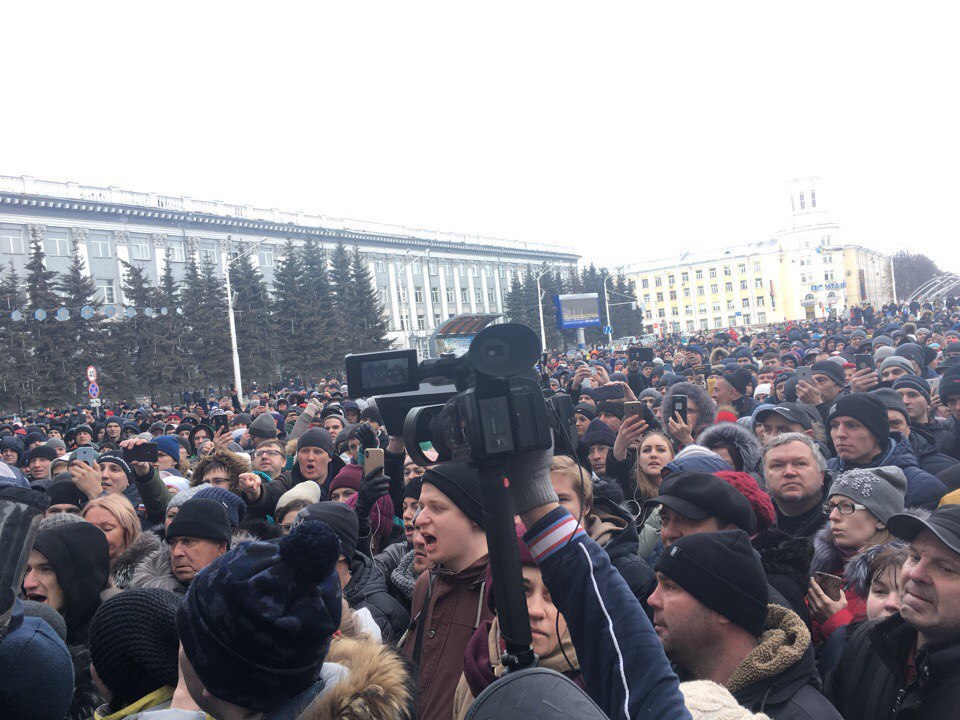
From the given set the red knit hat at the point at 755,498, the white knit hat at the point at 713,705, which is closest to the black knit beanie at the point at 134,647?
the white knit hat at the point at 713,705

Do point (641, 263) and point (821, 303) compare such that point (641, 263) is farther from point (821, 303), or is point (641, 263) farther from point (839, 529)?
point (839, 529)

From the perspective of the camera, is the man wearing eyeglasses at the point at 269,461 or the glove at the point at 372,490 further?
the man wearing eyeglasses at the point at 269,461

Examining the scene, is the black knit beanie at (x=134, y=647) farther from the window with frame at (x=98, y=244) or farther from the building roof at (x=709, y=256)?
the building roof at (x=709, y=256)

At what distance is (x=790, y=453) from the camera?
4.52 metres

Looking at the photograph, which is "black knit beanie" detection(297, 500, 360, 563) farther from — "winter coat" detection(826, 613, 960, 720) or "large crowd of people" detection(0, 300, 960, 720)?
"winter coat" detection(826, 613, 960, 720)

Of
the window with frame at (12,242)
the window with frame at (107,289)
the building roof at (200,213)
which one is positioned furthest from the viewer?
the window with frame at (107,289)

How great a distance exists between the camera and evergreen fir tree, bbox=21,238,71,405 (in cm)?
3847

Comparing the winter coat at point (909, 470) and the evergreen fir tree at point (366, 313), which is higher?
the evergreen fir tree at point (366, 313)

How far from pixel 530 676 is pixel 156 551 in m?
2.88

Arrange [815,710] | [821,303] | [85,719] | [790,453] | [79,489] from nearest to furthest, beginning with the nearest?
[815,710] < [85,719] < [790,453] < [79,489] < [821,303]

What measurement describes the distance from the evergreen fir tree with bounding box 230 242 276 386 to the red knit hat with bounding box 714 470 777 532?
152ft

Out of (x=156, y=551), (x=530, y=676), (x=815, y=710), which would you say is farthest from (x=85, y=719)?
(x=815, y=710)

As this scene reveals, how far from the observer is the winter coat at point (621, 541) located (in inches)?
133

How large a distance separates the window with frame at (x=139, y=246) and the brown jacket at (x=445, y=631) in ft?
188
